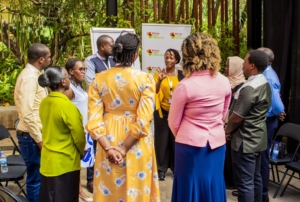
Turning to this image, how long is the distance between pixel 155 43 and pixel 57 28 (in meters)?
3.08

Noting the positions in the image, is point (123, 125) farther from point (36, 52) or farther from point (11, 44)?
point (11, 44)

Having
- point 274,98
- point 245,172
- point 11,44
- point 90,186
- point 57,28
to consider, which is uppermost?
point 57,28

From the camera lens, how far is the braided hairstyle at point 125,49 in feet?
10.4

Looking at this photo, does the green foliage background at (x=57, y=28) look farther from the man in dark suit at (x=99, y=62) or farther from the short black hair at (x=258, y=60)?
the short black hair at (x=258, y=60)

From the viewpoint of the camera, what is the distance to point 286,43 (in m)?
6.72

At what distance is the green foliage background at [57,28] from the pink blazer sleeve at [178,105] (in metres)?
3.92

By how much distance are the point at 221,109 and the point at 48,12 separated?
6.22 meters

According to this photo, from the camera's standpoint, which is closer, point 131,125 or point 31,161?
point 131,125

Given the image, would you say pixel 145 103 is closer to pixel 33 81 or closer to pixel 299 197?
pixel 33 81

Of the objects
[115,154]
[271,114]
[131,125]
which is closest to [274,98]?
[271,114]

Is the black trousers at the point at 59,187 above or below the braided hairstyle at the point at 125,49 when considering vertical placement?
below

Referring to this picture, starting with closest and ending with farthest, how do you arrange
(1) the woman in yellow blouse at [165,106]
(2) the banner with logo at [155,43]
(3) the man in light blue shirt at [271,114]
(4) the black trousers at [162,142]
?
(3) the man in light blue shirt at [271,114], (1) the woman in yellow blouse at [165,106], (4) the black trousers at [162,142], (2) the banner with logo at [155,43]

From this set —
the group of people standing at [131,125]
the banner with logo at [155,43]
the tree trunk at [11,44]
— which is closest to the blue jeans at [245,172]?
the group of people standing at [131,125]

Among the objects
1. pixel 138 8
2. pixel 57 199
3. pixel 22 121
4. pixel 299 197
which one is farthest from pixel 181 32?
pixel 57 199
